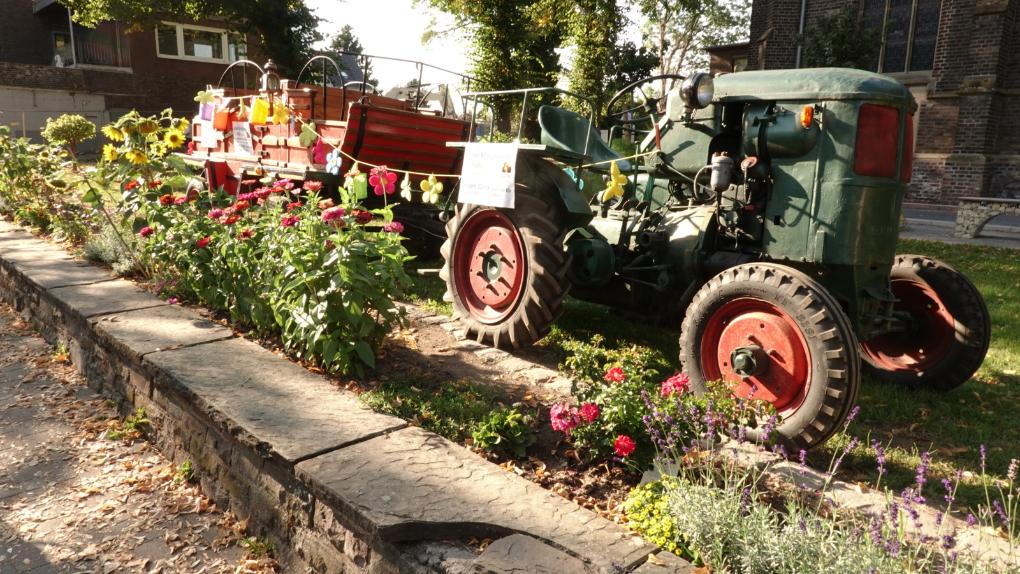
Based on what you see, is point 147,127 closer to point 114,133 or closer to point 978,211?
point 114,133

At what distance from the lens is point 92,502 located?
305cm

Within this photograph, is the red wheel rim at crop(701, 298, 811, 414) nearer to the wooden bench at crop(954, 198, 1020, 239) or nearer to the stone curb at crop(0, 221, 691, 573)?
the stone curb at crop(0, 221, 691, 573)

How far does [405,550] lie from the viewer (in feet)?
6.93

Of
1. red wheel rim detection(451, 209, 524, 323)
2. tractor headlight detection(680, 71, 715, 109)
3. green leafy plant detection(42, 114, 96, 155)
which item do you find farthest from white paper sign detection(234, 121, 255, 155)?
tractor headlight detection(680, 71, 715, 109)

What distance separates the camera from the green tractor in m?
3.09

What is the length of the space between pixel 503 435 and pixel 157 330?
2.32 m

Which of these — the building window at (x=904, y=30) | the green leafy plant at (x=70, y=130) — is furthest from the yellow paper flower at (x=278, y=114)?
the building window at (x=904, y=30)

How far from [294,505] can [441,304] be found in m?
3.16

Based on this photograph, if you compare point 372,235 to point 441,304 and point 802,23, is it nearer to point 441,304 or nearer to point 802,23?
point 441,304

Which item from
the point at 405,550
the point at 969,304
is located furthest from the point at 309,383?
the point at 969,304

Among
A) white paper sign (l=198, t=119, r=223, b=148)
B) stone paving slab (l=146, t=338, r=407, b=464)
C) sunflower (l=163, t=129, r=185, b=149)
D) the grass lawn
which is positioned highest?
white paper sign (l=198, t=119, r=223, b=148)

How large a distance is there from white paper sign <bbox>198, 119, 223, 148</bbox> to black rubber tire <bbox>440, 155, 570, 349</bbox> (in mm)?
5542

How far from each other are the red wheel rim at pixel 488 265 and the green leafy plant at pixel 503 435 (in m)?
1.49

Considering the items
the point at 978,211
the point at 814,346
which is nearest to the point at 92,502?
the point at 814,346
